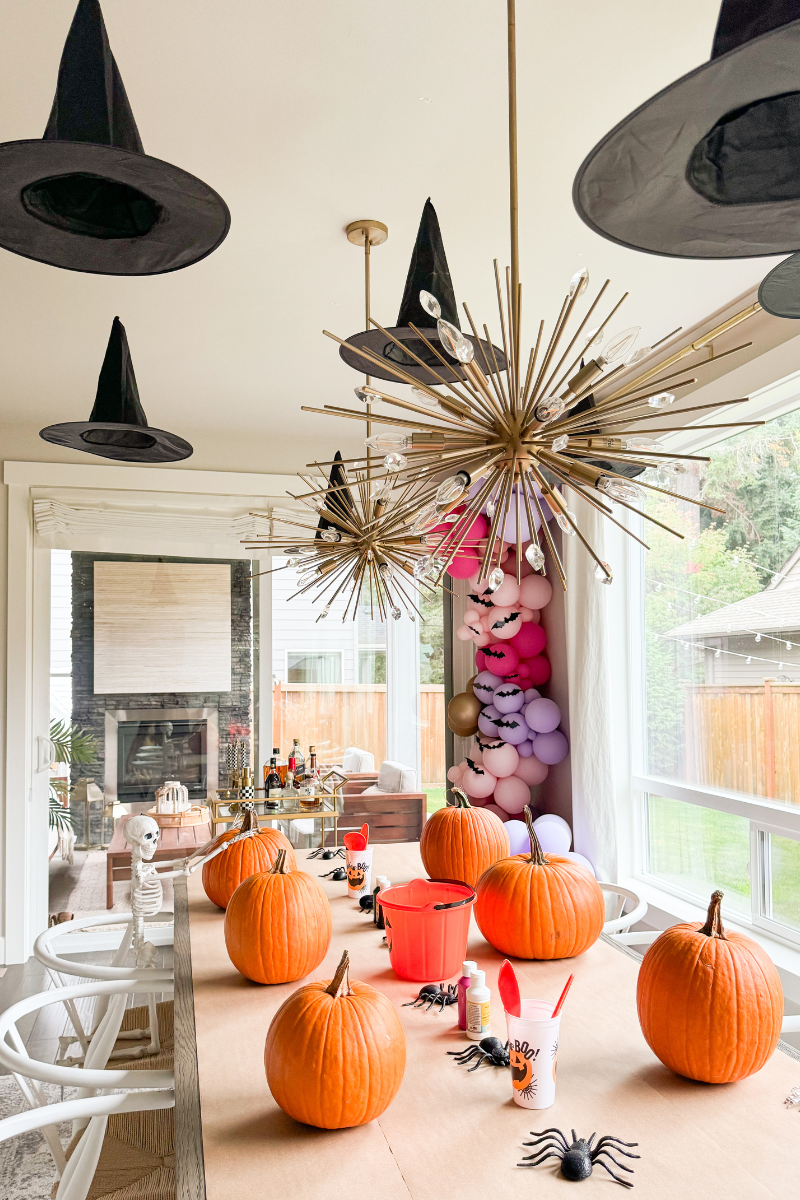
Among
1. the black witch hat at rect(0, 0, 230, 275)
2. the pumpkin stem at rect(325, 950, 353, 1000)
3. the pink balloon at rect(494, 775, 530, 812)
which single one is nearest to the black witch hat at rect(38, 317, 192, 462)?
the black witch hat at rect(0, 0, 230, 275)

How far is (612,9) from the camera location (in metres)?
1.70

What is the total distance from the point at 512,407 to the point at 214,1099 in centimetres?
115

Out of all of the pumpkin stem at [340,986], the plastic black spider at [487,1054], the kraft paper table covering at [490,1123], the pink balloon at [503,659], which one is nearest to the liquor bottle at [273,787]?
the pink balloon at [503,659]

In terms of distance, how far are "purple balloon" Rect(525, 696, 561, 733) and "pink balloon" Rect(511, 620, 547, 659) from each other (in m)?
0.28

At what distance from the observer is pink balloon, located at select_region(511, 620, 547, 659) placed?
167 inches

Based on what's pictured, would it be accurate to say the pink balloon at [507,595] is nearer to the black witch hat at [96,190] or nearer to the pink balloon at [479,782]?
the pink balloon at [479,782]

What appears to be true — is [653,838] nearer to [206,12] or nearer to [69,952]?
[69,952]

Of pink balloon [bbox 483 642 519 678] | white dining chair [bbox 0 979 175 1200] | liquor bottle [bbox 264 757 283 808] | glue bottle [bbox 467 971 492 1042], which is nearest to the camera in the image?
white dining chair [bbox 0 979 175 1200]

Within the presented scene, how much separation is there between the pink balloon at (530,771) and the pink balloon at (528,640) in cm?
53

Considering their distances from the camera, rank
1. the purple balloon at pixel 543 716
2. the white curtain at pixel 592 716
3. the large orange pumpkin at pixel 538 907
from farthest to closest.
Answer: the purple balloon at pixel 543 716, the white curtain at pixel 592 716, the large orange pumpkin at pixel 538 907

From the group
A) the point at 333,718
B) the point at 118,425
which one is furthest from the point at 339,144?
the point at 333,718

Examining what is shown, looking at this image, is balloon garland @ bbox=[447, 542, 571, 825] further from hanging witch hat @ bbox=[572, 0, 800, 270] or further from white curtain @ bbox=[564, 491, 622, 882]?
hanging witch hat @ bbox=[572, 0, 800, 270]

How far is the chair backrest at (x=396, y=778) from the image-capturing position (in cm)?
→ 487

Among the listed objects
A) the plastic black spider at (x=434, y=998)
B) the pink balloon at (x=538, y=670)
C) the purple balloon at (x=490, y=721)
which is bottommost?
the plastic black spider at (x=434, y=998)
